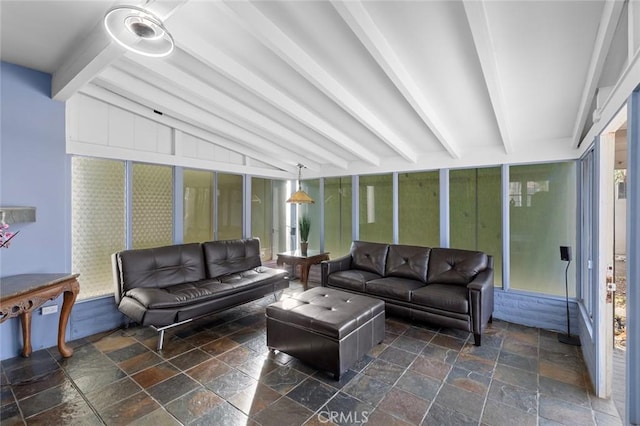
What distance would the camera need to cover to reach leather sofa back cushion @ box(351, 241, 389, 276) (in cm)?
457

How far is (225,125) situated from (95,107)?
1.49m

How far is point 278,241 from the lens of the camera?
6441mm

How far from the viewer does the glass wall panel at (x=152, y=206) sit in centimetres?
391

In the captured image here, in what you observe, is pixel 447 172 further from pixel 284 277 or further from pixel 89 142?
pixel 89 142

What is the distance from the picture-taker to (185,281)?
12.6 ft

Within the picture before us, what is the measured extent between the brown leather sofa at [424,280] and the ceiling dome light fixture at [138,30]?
3403 millimetres

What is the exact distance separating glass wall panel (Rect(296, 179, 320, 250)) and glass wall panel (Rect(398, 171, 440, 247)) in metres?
1.82

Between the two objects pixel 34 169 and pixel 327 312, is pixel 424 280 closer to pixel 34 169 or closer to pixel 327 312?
pixel 327 312

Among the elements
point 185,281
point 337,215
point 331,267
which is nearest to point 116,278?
point 185,281

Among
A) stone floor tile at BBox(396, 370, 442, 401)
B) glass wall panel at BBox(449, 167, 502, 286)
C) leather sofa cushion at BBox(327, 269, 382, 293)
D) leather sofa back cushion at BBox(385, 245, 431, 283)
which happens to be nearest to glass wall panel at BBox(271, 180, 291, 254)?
leather sofa cushion at BBox(327, 269, 382, 293)

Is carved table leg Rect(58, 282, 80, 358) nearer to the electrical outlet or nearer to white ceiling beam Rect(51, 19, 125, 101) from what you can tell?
the electrical outlet

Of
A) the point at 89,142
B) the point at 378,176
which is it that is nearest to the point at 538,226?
the point at 378,176

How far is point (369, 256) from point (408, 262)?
26.0 inches

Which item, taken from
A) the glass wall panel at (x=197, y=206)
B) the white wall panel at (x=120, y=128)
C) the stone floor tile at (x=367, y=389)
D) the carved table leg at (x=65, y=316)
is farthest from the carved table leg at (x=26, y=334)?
the stone floor tile at (x=367, y=389)
